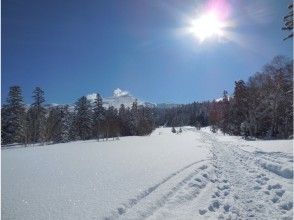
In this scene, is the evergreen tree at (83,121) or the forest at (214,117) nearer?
the forest at (214,117)

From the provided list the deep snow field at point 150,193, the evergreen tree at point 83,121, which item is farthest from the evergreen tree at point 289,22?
the evergreen tree at point 83,121

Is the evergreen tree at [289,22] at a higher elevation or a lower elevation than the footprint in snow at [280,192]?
higher

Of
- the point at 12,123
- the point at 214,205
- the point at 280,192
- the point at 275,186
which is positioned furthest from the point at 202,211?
the point at 12,123

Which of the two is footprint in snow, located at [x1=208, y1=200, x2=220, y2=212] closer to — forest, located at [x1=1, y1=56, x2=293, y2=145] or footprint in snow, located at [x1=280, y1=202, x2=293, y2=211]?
footprint in snow, located at [x1=280, y1=202, x2=293, y2=211]

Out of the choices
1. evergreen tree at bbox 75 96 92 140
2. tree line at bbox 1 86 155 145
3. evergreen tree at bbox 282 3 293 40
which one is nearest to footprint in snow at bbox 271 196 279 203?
evergreen tree at bbox 282 3 293 40

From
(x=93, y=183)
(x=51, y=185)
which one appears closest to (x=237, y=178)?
(x=93, y=183)

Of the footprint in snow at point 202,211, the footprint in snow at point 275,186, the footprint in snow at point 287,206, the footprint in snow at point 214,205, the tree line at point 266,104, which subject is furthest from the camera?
the tree line at point 266,104

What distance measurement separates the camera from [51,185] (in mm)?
11891

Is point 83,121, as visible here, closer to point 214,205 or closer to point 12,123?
point 12,123

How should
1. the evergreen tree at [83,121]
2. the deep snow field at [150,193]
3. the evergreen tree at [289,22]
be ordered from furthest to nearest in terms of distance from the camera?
the evergreen tree at [83,121] < the evergreen tree at [289,22] < the deep snow field at [150,193]

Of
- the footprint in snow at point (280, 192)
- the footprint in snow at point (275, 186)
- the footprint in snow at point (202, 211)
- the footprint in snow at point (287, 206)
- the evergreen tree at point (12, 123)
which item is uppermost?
the evergreen tree at point (12, 123)

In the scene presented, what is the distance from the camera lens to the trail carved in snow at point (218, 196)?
8727 millimetres

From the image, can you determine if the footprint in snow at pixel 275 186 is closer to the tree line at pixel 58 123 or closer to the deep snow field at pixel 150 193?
the deep snow field at pixel 150 193

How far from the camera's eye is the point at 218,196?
10844 mm
